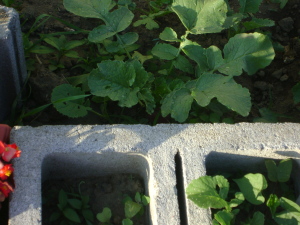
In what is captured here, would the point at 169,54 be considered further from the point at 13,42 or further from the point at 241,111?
the point at 13,42

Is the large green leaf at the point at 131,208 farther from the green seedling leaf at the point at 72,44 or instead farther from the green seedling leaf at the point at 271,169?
the green seedling leaf at the point at 72,44

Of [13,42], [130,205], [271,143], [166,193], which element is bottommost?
[130,205]

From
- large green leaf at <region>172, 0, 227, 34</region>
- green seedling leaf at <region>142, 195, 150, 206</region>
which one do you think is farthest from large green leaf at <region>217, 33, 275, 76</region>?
green seedling leaf at <region>142, 195, 150, 206</region>

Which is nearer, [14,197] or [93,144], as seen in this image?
[14,197]

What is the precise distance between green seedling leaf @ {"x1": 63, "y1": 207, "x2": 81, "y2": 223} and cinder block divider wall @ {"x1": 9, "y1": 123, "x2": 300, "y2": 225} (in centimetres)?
18

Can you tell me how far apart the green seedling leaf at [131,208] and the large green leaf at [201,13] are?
908 millimetres

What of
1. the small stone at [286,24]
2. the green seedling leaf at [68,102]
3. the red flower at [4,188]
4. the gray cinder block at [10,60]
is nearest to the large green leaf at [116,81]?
the green seedling leaf at [68,102]

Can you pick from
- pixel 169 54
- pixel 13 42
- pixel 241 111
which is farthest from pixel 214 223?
pixel 13 42

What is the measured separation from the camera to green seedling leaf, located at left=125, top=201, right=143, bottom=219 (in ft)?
6.10

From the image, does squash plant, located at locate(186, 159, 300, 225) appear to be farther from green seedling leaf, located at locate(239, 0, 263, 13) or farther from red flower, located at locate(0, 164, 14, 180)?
green seedling leaf, located at locate(239, 0, 263, 13)

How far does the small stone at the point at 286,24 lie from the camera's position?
Result: 9.49 feet

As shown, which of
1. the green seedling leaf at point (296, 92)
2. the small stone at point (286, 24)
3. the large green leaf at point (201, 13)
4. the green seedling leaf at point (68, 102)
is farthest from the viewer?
the small stone at point (286, 24)

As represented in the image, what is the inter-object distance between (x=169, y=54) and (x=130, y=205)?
32.8 inches

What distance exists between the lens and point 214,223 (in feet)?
5.69
